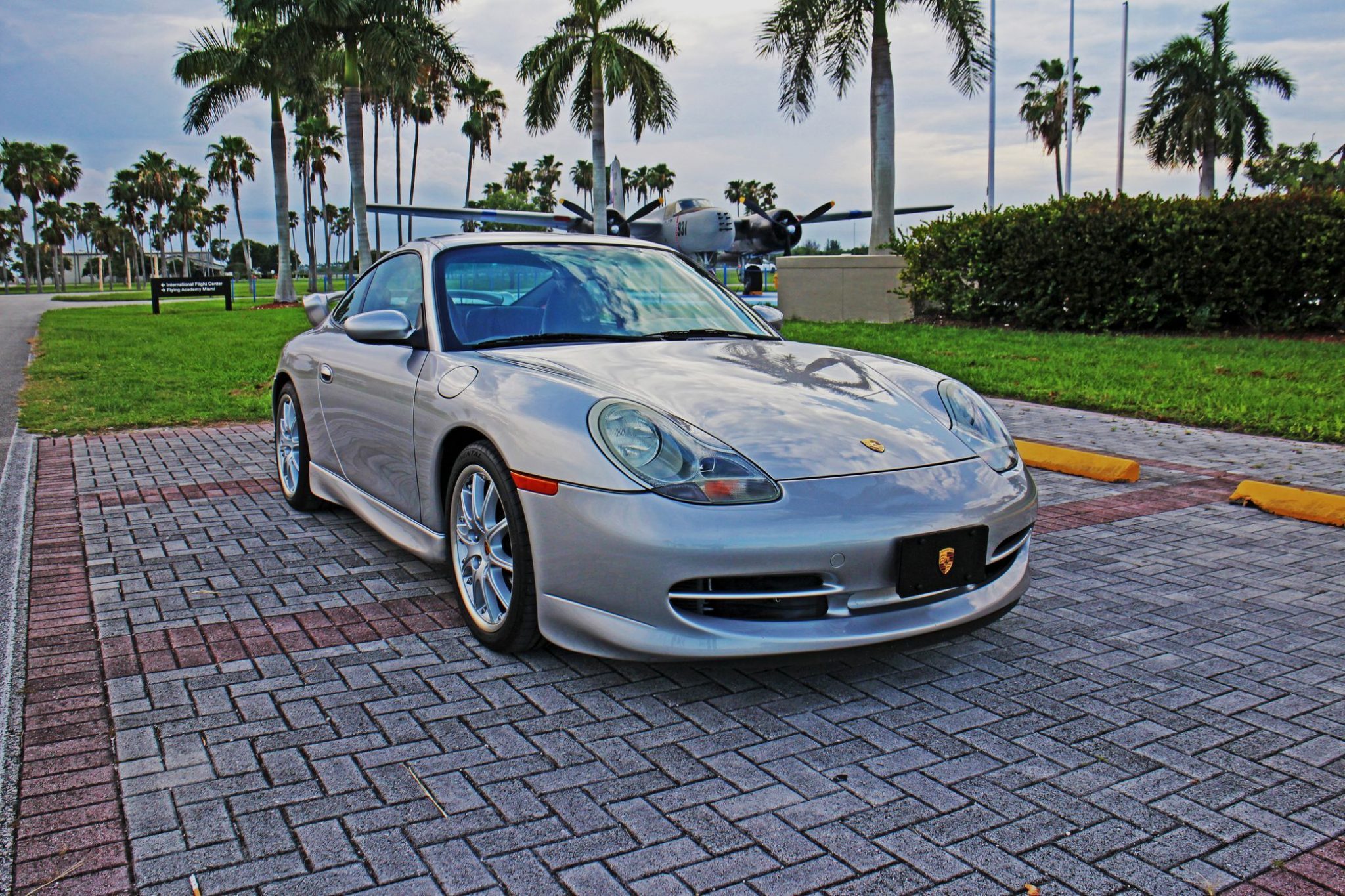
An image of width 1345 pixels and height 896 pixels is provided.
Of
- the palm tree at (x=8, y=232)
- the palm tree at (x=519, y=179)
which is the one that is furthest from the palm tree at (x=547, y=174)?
the palm tree at (x=8, y=232)

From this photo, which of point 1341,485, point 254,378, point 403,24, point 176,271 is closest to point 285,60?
point 403,24

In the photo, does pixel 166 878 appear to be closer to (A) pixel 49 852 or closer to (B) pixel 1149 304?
(A) pixel 49 852

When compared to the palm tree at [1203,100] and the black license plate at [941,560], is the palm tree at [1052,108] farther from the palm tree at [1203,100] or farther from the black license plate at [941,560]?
the black license plate at [941,560]

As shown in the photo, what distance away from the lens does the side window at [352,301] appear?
17.4ft

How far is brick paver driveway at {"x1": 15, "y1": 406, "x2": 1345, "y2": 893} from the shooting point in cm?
234

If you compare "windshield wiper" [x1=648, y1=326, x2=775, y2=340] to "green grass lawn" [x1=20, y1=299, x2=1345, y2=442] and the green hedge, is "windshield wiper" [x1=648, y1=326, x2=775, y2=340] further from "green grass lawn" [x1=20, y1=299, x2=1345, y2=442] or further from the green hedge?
the green hedge

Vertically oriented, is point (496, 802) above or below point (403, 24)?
below

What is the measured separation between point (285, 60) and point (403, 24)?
330cm

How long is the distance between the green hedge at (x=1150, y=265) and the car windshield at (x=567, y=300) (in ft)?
44.0

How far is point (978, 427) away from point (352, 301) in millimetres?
3287

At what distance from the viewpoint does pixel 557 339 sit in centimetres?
418

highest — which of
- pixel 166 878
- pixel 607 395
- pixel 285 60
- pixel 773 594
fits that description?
pixel 285 60

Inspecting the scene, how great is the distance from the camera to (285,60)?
1084 inches

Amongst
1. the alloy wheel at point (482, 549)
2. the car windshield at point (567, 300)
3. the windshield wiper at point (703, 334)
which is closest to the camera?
the alloy wheel at point (482, 549)
